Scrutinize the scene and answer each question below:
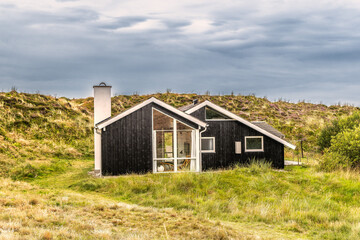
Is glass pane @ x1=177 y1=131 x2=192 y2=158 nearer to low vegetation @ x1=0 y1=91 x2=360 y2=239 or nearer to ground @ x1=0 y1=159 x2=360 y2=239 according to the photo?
low vegetation @ x1=0 y1=91 x2=360 y2=239

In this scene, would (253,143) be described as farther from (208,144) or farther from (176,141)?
(176,141)

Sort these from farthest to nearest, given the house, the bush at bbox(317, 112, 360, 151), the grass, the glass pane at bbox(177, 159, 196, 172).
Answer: the bush at bbox(317, 112, 360, 151) < the glass pane at bbox(177, 159, 196, 172) < the house < the grass

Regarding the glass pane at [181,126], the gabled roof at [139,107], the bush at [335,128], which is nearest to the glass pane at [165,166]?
the glass pane at [181,126]

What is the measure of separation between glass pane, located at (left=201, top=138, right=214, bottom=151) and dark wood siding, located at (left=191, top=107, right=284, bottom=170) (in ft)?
0.83

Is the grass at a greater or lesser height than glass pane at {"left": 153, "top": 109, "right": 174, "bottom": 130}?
lesser

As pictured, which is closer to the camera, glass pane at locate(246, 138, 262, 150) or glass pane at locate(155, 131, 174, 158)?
glass pane at locate(155, 131, 174, 158)

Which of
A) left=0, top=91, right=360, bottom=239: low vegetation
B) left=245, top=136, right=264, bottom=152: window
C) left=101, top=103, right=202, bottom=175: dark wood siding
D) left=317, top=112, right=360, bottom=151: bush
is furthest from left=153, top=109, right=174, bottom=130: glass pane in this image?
left=317, top=112, right=360, bottom=151: bush

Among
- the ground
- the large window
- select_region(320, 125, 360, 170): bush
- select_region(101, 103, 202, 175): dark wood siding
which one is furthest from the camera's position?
select_region(320, 125, 360, 170): bush

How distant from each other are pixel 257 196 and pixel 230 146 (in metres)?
7.91

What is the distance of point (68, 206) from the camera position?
36.2 ft

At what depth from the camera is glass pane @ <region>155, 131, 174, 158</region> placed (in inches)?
804

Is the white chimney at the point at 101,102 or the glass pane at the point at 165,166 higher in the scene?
the white chimney at the point at 101,102

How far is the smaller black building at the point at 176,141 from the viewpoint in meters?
19.3

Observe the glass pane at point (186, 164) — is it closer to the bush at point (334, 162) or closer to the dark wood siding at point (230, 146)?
the dark wood siding at point (230, 146)
